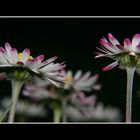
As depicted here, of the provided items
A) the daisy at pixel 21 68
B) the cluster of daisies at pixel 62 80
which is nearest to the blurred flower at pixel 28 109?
the cluster of daisies at pixel 62 80

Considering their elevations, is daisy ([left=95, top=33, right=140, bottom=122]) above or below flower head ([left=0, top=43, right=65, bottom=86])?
above

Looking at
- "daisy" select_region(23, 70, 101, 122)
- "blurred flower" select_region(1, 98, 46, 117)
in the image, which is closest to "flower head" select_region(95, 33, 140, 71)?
"daisy" select_region(23, 70, 101, 122)

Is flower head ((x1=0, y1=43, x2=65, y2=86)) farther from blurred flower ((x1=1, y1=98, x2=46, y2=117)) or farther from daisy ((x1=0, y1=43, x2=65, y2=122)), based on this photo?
blurred flower ((x1=1, y1=98, x2=46, y2=117))

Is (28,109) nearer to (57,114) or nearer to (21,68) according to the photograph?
(57,114)

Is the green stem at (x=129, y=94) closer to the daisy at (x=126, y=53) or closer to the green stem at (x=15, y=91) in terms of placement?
the daisy at (x=126, y=53)
